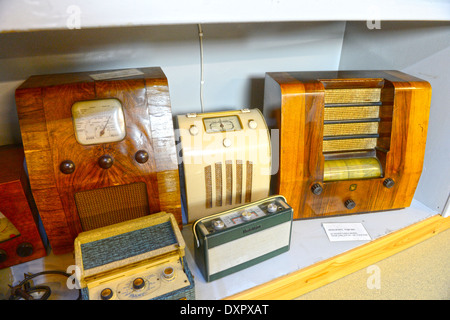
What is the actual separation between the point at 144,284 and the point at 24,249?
0.49m

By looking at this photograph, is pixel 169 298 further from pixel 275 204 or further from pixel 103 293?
pixel 275 204

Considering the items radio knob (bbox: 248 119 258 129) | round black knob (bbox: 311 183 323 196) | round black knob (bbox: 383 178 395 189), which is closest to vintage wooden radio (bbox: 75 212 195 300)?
radio knob (bbox: 248 119 258 129)

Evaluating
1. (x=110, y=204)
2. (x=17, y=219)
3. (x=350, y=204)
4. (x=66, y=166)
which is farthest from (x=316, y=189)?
(x=17, y=219)

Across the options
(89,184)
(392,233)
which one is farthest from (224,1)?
(392,233)

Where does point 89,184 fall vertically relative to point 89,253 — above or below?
above

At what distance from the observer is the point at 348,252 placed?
1133 millimetres

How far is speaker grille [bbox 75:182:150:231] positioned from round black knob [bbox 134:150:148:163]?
0.09 metres

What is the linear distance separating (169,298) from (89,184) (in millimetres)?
448

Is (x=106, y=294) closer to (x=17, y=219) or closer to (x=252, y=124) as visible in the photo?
(x=17, y=219)

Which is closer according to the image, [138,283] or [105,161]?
[138,283]

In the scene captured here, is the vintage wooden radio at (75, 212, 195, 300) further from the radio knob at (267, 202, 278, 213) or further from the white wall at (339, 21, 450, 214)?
the white wall at (339, 21, 450, 214)

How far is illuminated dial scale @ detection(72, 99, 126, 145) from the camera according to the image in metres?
0.94

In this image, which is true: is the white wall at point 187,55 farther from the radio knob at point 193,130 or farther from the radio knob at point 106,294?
the radio knob at point 106,294

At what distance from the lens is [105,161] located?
96 cm
